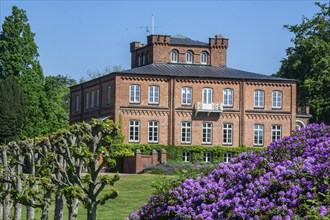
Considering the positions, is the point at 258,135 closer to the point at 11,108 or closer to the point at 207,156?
the point at 207,156

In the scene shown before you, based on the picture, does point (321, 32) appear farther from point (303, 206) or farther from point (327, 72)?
point (303, 206)

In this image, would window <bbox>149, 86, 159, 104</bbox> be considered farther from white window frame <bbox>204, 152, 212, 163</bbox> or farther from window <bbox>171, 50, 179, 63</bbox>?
window <bbox>171, 50, 179, 63</bbox>

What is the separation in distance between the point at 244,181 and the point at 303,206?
1.79 m

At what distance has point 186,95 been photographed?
74.3 meters

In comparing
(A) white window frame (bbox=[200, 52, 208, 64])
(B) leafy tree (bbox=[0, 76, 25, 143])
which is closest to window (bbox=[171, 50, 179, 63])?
(A) white window frame (bbox=[200, 52, 208, 64])

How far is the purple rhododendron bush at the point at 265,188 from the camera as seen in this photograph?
594 inches

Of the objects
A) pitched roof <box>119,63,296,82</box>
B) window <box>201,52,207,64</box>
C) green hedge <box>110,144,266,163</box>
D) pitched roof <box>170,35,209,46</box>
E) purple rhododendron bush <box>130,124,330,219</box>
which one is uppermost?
pitched roof <box>170,35,209,46</box>

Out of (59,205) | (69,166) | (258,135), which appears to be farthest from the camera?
(258,135)

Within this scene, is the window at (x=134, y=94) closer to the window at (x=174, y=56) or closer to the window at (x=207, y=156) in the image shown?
the window at (x=207, y=156)

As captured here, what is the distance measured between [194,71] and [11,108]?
15.9 meters

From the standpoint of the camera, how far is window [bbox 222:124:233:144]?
74.9m

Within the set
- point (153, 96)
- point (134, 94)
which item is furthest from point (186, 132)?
point (134, 94)

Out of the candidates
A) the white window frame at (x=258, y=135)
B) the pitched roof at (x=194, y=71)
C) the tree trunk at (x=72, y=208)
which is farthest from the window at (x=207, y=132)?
the tree trunk at (x=72, y=208)

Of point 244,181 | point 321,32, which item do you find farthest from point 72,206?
point 321,32
